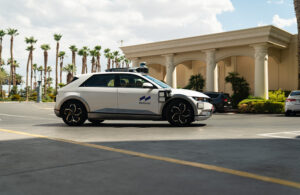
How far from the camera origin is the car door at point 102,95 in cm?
1118

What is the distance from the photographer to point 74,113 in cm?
1145

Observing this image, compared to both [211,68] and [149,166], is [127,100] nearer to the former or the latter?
[149,166]

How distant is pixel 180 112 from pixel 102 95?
2521mm

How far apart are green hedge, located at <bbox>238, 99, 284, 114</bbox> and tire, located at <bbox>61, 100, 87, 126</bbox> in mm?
15192

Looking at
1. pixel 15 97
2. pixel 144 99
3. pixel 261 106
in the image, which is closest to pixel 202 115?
pixel 144 99

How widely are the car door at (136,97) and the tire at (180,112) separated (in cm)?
43

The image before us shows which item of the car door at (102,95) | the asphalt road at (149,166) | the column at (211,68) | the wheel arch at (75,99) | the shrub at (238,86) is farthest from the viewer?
the shrub at (238,86)

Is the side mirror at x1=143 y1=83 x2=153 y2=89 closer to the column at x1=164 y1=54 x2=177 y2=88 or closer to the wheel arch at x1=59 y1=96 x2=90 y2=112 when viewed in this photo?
the wheel arch at x1=59 y1=96 x2=90 y2=112

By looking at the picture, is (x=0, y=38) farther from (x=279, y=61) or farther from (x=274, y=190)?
(x=274, y=190)

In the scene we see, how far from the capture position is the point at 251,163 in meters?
5.17

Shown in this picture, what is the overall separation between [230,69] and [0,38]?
5851cm

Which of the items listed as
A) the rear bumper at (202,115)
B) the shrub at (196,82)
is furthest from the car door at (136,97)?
the shrub at (196,82)

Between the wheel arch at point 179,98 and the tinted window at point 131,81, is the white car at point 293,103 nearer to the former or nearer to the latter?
the wheel arch at point 179,98

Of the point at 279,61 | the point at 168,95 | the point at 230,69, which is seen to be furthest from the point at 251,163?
the point at 230,69
